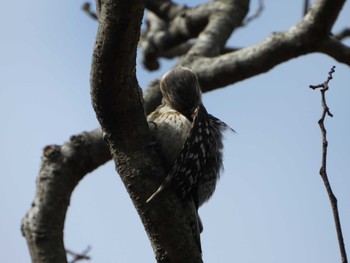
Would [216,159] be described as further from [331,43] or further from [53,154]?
[331,43]

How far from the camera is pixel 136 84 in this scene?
10.9 ft

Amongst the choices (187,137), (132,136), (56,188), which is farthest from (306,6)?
(132,136)

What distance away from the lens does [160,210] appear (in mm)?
3379

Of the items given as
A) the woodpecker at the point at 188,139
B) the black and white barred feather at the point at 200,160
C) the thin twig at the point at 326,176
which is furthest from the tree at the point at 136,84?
the thin twig at the point at 326,176

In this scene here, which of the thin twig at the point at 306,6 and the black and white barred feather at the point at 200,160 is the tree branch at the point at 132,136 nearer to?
the black and white barred feather at the point at 200,160

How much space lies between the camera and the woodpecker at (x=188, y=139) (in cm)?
405

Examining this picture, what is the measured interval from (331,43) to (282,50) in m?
0.41

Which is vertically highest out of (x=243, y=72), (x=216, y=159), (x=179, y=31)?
(x=179, y=31)

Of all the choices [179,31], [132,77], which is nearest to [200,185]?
[132,77]

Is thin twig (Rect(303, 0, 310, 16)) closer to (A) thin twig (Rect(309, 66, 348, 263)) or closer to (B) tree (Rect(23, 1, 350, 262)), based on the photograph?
(B) tree (Rect(23, 1, 350, 262))

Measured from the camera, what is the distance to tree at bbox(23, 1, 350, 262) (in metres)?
3.19

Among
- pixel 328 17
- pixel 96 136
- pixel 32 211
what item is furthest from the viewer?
pixel 328 17

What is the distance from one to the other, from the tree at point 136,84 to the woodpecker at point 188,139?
0.70 ft

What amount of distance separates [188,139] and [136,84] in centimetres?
107
